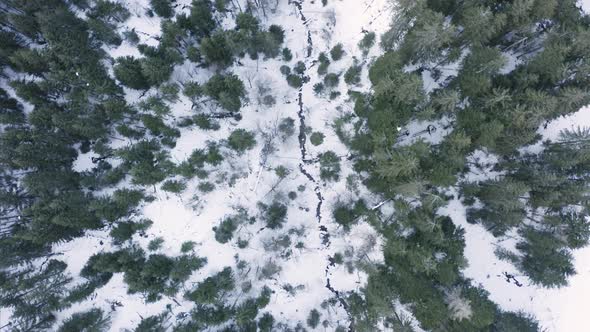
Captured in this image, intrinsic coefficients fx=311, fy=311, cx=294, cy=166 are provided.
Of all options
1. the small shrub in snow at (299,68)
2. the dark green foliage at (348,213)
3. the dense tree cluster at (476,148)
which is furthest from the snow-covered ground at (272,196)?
the dense tree cluster at (476,148)

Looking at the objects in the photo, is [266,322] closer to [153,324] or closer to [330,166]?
[153,324]

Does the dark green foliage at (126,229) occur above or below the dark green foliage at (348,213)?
below

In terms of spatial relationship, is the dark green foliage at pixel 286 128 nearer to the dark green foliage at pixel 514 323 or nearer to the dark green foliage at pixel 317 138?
the dark green foliage at pixel 317 138

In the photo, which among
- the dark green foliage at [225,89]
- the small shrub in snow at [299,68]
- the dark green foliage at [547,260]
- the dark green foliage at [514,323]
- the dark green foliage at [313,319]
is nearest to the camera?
the dark green foliage at [547,260]

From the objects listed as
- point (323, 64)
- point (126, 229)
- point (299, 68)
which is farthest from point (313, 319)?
point (323, 64)

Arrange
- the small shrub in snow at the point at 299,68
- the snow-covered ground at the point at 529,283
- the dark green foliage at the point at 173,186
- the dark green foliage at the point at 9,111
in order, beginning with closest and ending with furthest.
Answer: the dark green foliage at the point at 9,111
the snow-covered ground at the point at 529,283
the dark green foliage at the point at 173,186
the small shrub in snow at the point at 299,68

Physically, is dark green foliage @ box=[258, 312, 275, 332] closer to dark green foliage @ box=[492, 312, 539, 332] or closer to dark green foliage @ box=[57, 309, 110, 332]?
dark green foliage @ box=[57, 309, 110, 332]

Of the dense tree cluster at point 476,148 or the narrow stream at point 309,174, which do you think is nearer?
the dense tree cluster at point 476,148

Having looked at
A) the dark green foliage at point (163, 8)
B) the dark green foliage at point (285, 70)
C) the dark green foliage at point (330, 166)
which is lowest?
the dark green foliage at point (330, 166)
